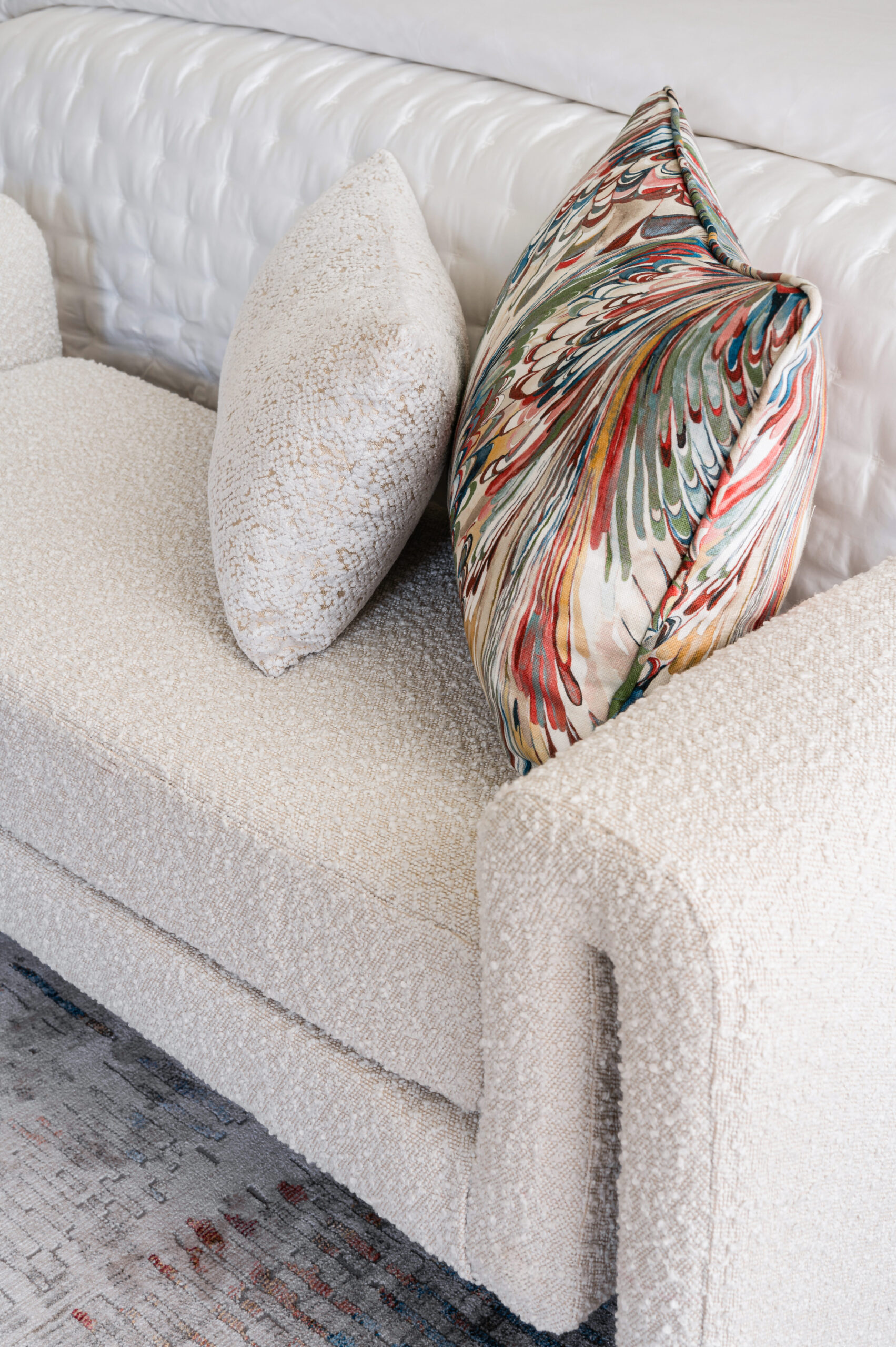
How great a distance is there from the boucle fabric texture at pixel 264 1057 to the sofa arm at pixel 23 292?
0.82 meters

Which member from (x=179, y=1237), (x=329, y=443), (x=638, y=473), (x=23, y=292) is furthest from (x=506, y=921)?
(x=23, y=292)

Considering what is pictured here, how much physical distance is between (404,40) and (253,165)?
24 cm

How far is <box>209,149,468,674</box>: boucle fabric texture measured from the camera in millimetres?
892

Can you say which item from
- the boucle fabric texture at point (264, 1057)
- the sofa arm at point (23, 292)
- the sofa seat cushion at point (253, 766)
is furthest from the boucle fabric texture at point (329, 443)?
the sofa arm at point (23, 292)

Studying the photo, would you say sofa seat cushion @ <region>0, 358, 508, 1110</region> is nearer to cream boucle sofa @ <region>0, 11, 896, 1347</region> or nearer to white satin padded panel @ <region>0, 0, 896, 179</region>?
cream boucle sofa @ <region>0, 11, 896, 1347</region>

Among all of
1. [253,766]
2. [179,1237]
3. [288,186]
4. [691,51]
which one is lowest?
A: [179,1237]

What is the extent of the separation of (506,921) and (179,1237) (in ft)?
1.82

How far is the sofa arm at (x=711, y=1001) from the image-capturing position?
541 mm

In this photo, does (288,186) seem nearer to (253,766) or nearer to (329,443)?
(329,443)

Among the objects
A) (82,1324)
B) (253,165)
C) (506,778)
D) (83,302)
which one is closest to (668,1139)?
(506,778)

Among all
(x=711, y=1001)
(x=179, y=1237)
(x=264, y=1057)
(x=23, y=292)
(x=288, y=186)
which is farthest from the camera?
(x=23, y=292)

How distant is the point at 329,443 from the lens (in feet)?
2.95

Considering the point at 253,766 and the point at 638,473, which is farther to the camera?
the point at 253,766

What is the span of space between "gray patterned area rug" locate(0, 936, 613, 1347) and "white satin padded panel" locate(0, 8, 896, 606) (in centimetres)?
69
